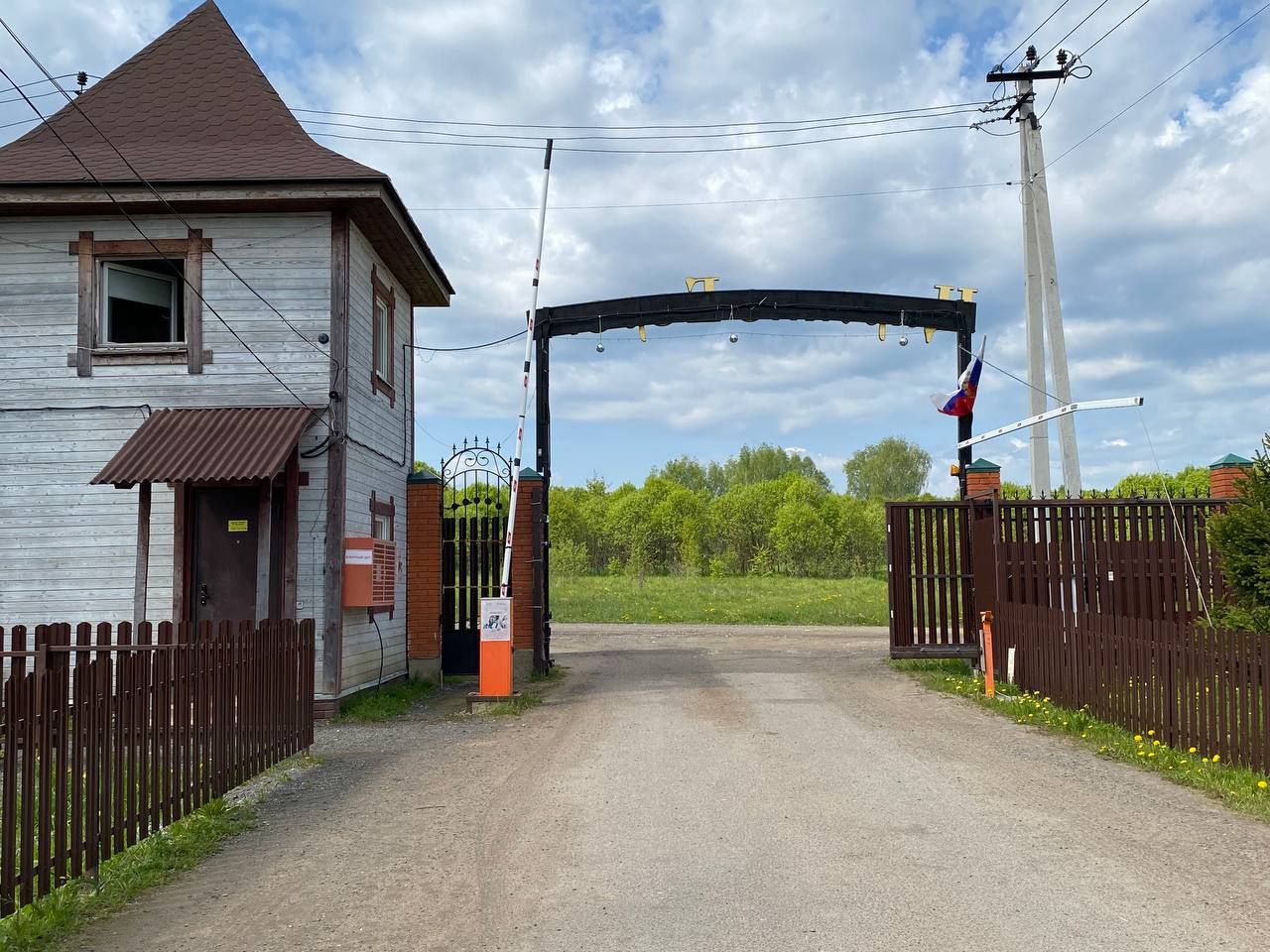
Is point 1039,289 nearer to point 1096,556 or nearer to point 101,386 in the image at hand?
point 1096,556

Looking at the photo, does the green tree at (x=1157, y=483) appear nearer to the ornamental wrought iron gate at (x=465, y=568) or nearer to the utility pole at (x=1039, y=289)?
the utility pole at (x=1039, y=289)

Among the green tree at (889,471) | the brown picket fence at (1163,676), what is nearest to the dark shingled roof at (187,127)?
the brown picket fence at (1163,676)

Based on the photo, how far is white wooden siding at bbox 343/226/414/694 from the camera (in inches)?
520

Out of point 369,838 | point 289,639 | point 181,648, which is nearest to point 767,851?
point 369,838

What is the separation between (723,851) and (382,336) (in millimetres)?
10685

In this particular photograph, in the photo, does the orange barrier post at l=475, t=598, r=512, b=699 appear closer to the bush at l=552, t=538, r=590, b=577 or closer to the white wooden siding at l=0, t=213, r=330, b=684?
the white wooden siding at l=0, t=213, r=330, b=684

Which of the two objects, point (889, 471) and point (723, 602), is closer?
point (723, 602)

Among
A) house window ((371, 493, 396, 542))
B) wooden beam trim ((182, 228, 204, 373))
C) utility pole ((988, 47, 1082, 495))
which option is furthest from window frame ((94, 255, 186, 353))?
utility pole ((988, 47, 1082, 495))

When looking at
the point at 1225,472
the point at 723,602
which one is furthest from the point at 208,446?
the point at 723,602

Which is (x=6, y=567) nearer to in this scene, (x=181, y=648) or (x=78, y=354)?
(x=78, y=354)

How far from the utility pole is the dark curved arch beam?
3608mm

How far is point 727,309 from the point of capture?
16.8 meters

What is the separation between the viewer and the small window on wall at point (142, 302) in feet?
42.3

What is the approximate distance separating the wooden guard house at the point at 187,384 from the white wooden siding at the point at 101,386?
0.07ft
